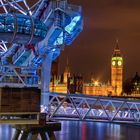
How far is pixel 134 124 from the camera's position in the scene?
6981 centimetres

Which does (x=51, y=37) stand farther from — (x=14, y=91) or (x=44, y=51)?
(x=14, y=91)

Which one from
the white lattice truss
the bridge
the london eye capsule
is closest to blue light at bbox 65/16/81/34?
the bridge

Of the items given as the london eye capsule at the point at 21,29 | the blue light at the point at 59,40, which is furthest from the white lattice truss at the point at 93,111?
the london eye capsule at the point at 21,29

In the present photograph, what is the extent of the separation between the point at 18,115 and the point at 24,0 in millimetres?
46060

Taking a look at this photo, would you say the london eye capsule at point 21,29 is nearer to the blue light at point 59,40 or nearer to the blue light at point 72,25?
the blue light at point 59,40

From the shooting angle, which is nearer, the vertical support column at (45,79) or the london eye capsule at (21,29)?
the london eye capsule at (21,29)

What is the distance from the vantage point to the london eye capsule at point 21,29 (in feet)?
220

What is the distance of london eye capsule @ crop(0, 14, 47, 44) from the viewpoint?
2640 inches

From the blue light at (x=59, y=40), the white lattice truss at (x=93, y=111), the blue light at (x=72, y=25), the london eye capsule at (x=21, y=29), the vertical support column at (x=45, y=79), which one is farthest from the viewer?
the white lattice truss at (x=93, y=111)

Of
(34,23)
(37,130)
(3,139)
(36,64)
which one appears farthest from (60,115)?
(37,130)

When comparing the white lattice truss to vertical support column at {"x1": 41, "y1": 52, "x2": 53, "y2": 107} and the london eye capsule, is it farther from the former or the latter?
the london eye capsule

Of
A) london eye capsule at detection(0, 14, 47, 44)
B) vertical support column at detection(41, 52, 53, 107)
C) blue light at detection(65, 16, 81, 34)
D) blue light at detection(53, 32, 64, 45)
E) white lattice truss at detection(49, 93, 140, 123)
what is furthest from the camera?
white lattice truss at detection(49, 93, 140, 123)

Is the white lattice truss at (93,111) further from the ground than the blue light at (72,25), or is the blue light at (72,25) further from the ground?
the blue light at (72,25)

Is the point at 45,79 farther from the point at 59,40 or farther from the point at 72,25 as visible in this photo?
the point at 72,25
